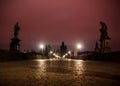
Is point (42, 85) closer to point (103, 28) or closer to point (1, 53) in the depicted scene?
point (1, 53)

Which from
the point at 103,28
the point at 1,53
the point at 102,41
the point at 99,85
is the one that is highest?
the point at 103,28

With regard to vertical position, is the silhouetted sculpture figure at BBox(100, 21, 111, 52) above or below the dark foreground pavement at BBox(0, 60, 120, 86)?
above

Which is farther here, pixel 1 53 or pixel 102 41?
pixel 102 41

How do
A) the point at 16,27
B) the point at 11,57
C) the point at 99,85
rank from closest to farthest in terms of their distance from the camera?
the point at 99,85 < the point at 11,57 < the point at 16,27

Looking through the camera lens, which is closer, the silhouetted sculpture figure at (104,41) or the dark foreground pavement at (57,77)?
the dark foreground pavement at (57,77)

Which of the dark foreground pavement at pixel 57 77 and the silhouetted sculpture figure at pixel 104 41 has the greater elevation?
the silhouetted sculpture figure at pixel 104 41

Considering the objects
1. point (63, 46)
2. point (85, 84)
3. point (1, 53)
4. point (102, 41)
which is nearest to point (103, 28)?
point (102, 41)

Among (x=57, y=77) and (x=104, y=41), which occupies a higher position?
(x=104, y=41)

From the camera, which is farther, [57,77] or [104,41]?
[104,41]

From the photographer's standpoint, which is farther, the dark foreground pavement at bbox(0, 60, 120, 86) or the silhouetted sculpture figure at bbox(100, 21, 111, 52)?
the silhouetted sculpture figure at bbox(100, 21, 111, 52)

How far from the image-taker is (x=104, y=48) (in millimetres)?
44281

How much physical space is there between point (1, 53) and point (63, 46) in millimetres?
123182

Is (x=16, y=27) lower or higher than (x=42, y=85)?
higher

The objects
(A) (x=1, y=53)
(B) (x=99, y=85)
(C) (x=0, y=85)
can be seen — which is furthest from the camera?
(A) (x=1, y=53)
